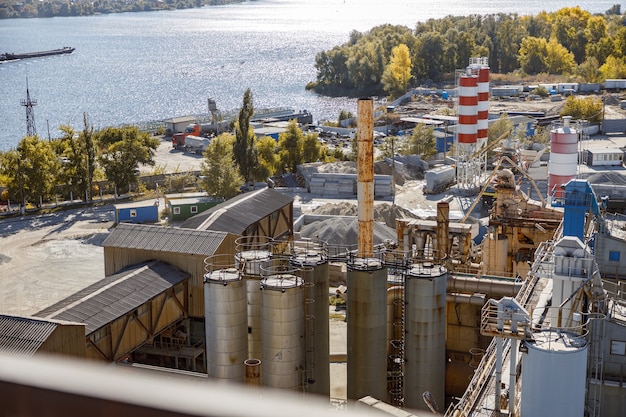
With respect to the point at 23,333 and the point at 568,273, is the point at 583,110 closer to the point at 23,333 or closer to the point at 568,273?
the point at 568,273

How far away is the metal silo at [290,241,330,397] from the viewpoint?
18.0 m

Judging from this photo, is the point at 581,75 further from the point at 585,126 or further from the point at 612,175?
the point at 612,175

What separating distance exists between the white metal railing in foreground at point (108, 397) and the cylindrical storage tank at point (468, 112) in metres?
42.8

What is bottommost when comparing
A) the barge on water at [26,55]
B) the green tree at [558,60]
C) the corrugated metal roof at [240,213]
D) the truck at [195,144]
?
the truck at [195,144]

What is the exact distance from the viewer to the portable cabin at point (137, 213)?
38.9m

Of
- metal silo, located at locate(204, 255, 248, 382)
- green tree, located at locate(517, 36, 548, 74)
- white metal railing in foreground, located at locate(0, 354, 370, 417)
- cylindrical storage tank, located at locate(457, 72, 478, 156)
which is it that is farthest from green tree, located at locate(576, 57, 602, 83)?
white metal railing in foreground, located at locate(0, 354, 370, 417)

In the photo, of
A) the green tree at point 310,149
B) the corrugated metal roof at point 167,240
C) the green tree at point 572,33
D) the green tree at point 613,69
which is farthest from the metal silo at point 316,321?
the green tree at point 572,33

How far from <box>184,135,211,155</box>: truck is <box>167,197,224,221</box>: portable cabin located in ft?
66.5

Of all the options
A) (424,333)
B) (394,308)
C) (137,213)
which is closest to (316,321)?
(424,333)

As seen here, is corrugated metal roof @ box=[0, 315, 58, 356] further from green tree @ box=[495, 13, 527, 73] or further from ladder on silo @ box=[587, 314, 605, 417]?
green tree @ box=[495, 13, 527, 73]

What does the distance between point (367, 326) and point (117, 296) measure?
6.26 metres

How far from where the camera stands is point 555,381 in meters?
12.6

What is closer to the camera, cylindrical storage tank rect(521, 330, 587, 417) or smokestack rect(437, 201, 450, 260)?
cylindrical storage tank rect(521, 330, 587, 417)

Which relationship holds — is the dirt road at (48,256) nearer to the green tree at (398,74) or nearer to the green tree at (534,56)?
the green tree at (398,74)
